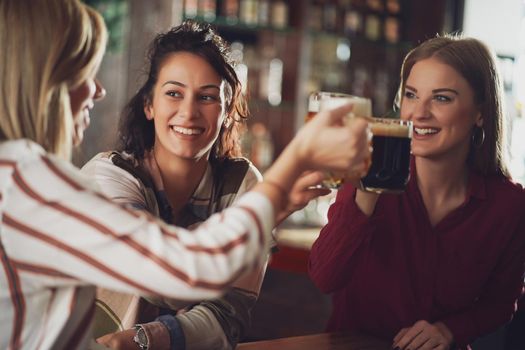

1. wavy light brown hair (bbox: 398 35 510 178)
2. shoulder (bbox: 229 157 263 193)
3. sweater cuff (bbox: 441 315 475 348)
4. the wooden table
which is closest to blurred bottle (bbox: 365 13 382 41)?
wavy light brown hair (bbox: 398 35 510 178)

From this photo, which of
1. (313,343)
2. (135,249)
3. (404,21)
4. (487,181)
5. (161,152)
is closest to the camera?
(135,249)

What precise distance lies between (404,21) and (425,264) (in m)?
3.28

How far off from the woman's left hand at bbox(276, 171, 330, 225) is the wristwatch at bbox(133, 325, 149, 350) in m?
0.36

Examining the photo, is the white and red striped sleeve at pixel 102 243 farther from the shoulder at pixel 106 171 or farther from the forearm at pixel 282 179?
the shoulder at pixel 106 171

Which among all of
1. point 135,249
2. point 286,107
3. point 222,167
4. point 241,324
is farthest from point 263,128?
point 135,249

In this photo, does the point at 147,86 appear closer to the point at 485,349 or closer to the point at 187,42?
the point at 187,42

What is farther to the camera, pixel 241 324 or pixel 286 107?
pixel 286 107

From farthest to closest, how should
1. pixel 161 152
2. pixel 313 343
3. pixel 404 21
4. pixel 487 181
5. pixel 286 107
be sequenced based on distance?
1. pixel 404 21
2. pixel 286 107
3. pixel 487 181
4. pixel 161 152
5. pixel 313 343

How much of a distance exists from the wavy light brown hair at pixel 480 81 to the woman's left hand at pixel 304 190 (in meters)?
0.79

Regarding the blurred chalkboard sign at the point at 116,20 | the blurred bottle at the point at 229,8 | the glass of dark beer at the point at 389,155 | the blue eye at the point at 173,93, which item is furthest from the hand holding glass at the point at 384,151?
the blurred bottle at the point at 229,8

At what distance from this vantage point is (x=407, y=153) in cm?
138

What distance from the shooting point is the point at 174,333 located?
1437 mm

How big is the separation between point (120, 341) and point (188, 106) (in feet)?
2.21

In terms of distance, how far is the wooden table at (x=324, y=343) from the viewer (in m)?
1.49
